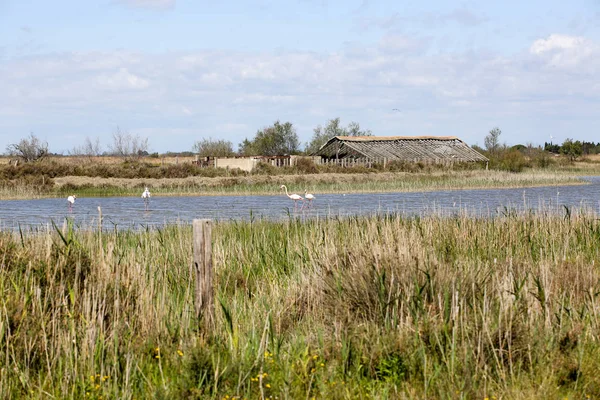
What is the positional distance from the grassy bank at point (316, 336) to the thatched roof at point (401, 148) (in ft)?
177

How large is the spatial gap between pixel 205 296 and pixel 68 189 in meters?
35.9

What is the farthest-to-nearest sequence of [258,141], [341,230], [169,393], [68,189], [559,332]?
1. [258,141]
2. [68,189]
3. [341,230]
4. [559,332]
5. [169,393]

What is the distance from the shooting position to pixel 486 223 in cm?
1353

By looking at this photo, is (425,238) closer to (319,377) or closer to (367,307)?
(367,307)

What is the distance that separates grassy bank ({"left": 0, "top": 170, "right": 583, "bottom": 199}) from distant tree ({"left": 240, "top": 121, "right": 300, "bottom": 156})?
109ft

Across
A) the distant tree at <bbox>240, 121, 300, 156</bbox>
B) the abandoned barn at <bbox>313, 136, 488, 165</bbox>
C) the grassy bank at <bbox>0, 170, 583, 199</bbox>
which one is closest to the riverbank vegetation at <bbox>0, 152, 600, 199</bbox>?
the grassy bank at <bbox>0, 170, 583, 199</bbox>

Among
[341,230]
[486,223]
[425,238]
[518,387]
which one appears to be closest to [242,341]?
[518,387]

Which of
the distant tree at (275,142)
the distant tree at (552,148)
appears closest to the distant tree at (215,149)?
the distant tree at (275,142)

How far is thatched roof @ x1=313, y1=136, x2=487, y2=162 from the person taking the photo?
63156 millimetres

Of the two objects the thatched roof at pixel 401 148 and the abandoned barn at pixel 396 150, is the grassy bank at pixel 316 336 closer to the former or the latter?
the abandoned barn at pixel 396 150

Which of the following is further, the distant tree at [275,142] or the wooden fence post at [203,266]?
the distant tree at [275,142]

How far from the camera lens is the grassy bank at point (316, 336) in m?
5.76

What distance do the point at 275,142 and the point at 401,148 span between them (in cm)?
2152

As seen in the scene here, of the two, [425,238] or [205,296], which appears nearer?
[205,296]
